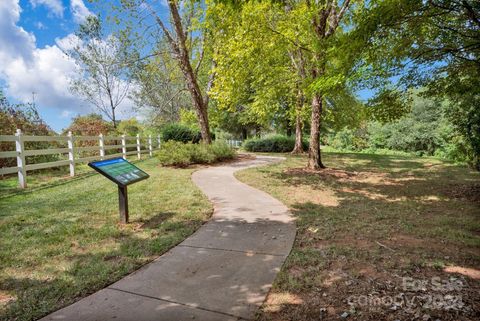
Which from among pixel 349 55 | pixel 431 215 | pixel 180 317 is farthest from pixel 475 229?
pixel 180 317

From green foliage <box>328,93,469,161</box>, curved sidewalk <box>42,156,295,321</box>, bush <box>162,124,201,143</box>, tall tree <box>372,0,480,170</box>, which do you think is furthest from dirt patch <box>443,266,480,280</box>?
green foliage <box>328,93,469,161</box>

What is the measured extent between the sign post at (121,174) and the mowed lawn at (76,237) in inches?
13.1

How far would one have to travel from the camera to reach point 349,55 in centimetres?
520

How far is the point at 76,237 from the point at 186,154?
737 cm

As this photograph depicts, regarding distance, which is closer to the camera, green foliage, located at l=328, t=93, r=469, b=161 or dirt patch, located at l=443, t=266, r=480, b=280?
dirt patch, located at l=443, t=266, r=480, b=280

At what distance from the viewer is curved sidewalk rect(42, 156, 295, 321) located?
240 cm

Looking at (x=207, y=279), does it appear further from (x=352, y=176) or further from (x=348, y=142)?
(x=348, y=142)

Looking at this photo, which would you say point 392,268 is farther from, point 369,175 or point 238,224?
point 369,175

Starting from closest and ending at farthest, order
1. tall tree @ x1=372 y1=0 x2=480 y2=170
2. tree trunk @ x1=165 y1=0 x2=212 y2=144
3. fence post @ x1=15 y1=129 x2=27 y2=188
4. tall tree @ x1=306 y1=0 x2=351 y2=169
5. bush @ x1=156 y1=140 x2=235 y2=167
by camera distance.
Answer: tall tree @ x1=372 y1=0 x2=480 y2=170 → fence post @ x1=15 y1=129 x2=27 y2=188 → tall tree @ x1=306 y1=0 x2=351 y2=169 → bush @ x1=156 y1=140 x2=235 y2=167 → tree trunk @ x1=165 y1=0 x2=212 y2=144

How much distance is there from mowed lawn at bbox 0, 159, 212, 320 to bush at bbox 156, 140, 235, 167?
3.89 metres

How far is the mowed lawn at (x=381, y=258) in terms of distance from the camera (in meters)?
2.42

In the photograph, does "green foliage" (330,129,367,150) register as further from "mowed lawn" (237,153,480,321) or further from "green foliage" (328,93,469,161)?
"mowed lawn" (237,153,480,321)

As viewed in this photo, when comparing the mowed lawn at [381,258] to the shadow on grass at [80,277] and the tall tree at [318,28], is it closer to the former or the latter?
the shadow on grass at [80,277]

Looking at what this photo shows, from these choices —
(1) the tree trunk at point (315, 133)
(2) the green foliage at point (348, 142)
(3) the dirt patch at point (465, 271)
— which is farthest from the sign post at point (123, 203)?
(2) the green foliage at point (348, 142)
